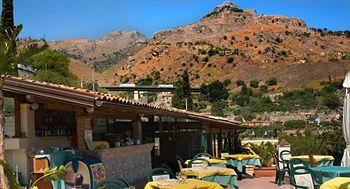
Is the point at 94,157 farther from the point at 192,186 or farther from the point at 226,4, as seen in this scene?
the point at 226,4

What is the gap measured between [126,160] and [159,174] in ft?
12.6

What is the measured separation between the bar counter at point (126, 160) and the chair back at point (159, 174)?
5.97 feet

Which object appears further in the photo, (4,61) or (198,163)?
(198,163)

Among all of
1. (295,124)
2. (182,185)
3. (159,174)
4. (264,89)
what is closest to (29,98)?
(159,174)

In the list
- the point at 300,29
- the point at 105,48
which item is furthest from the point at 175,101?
the point at 105,48

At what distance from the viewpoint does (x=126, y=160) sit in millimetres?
11930

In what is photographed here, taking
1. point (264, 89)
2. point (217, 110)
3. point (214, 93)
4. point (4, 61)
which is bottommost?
point (4, 61)

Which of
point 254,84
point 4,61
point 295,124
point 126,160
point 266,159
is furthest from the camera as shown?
point 254,84

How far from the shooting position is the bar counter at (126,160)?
10.0 meters

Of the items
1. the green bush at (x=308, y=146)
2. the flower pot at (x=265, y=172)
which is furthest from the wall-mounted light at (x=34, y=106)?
the green bush at (x=308, y=146)

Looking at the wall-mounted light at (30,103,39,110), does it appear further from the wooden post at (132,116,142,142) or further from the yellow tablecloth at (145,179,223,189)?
the wooden post at (132,116,142,142)

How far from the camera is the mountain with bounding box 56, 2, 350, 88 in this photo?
89.7 metres

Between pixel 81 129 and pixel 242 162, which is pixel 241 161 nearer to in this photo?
pixel 242 162

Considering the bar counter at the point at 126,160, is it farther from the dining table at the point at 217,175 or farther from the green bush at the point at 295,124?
the green bush at the point at 295,124
